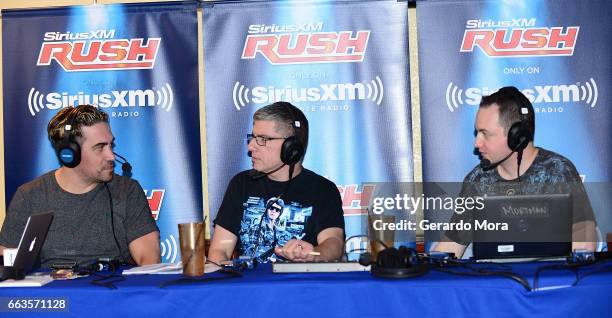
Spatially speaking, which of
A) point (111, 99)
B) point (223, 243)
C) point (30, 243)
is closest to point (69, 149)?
point (30, 243)

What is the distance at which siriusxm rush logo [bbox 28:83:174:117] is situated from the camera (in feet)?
13.2

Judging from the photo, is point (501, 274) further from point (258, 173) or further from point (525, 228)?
point (258, 173)

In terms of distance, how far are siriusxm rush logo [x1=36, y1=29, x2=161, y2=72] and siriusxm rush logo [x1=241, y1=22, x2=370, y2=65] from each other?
1.97 ft

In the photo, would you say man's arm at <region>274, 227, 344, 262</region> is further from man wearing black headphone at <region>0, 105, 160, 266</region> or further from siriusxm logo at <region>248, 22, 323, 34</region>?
siriusxm logo at <region>248, 22, 323, 34</region>

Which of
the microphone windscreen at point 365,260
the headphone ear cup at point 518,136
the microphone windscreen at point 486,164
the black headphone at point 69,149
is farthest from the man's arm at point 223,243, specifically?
the headphone ear cup at point 518,136

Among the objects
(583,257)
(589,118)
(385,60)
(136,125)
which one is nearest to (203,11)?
(136,125)

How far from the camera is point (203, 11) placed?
401 centimetres

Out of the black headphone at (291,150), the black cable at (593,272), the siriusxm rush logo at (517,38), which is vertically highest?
the siriusxm rush logo at (517,38)

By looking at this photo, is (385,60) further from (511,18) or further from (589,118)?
(589,118)

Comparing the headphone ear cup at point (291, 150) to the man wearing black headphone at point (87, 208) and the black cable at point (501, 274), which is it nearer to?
the man wearing black headphone at point (87, 208)

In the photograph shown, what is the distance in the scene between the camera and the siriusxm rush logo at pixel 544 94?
3.80 meters

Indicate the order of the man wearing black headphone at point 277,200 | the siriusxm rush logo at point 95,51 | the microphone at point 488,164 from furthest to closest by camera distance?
the siriusxm rush logo at point 95,51 < the microphone at point 488,164 < the man wearing black headphone at point 277,200

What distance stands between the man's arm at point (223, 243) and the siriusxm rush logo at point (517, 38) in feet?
5.67

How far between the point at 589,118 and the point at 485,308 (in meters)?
2.26
